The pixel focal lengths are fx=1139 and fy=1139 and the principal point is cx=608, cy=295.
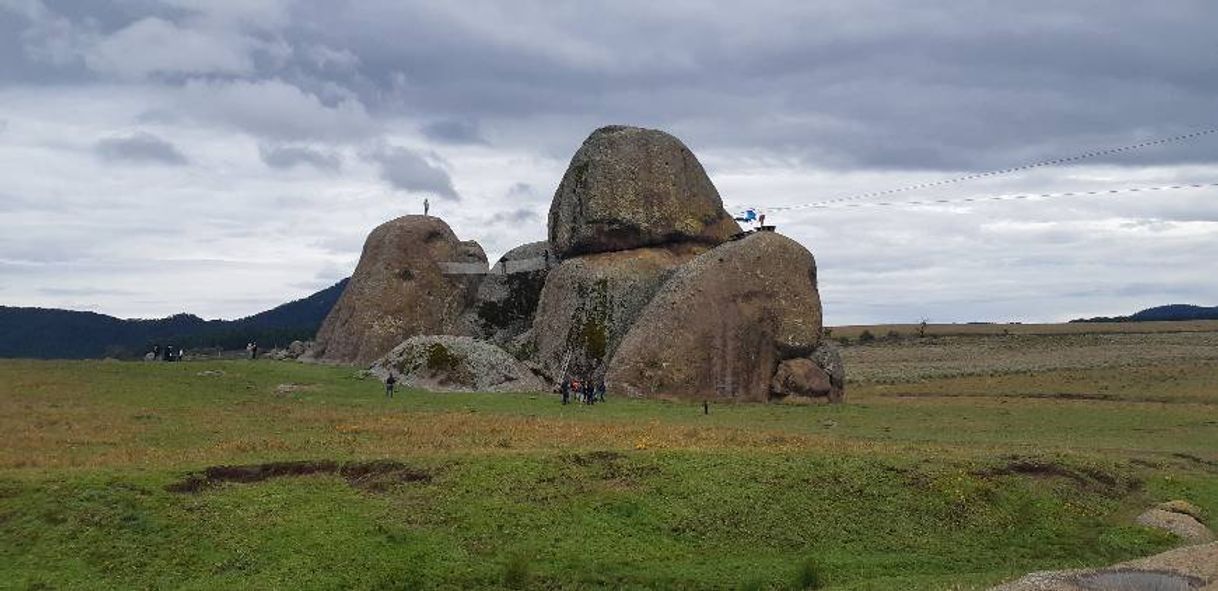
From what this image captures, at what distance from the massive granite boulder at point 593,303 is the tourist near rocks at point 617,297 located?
0.10 metres

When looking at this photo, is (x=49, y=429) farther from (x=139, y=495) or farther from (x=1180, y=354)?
(x=1180, y=354)

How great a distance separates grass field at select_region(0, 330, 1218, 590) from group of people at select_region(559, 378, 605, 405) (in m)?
6.72

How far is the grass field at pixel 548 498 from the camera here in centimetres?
2673

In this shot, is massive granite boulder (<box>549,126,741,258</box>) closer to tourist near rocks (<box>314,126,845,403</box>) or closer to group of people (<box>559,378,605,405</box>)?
tourist near rocks (<box>314,126,845,403</box>)

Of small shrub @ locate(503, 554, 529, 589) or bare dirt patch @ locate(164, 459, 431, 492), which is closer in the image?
small shrub @ locate(503, 554, 529, 589)

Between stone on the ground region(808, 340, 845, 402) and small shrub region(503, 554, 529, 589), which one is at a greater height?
stone on the ground region(808, 340, 845, 402)

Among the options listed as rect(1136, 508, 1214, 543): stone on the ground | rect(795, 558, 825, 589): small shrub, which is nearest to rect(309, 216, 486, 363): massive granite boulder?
rect(1136, 508, 1214, 543): stone on the ground

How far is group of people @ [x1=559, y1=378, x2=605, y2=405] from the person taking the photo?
57.2 m

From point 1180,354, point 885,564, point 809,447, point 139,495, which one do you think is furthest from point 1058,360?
point 139,495

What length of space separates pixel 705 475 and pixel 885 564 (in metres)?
6.78

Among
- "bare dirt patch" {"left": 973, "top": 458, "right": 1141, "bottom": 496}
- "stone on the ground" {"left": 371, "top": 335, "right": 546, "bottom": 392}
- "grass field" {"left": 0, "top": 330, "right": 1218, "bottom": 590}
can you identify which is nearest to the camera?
"grass field" {"left": 0, "top": 330, "right": 1218, "bottom": 590}

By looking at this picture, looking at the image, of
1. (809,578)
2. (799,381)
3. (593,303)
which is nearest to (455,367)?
(593,303)

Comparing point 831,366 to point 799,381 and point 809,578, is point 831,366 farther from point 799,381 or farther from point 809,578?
point 809,578

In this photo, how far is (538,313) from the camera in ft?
246
